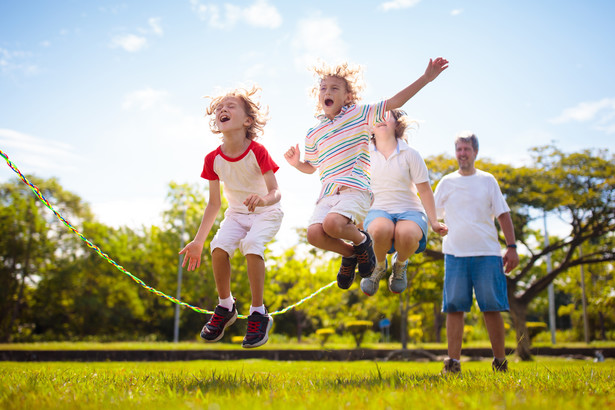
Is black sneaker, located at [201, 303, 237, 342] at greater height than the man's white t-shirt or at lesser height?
lesser

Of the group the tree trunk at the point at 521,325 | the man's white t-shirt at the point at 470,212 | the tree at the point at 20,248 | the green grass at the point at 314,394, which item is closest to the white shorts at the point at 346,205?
the man's white t-shirt at the point at 470,212

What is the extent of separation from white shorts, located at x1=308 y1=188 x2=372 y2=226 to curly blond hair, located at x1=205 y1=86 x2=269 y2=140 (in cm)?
101

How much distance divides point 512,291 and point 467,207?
13.0 metres

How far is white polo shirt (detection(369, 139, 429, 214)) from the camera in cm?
534

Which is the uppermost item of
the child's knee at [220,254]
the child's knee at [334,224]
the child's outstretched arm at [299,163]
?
the child's outstretched arm at [299,163]

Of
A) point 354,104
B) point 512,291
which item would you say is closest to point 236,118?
point 354,104

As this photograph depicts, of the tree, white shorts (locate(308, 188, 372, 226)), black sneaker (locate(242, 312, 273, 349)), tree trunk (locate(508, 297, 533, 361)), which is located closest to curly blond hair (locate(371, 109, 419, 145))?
white shorts (locate(308, 188, 372, 226))

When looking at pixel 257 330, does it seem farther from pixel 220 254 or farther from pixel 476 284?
pixel 476 284

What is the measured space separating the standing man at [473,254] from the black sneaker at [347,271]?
4.04 ft

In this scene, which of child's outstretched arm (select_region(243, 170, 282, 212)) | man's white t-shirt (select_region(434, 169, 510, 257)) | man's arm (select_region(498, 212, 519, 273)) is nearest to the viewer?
child's outstretched arm (select_region(243, 170, 282, 212))

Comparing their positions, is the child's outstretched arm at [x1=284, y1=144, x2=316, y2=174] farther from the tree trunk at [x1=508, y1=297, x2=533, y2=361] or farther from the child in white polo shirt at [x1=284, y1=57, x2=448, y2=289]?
the tree trunk at [x1=508, y1=297, x2=533, y2=361]

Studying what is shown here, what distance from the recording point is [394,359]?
1669cm

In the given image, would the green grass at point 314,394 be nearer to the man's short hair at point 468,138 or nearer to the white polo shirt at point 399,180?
the white polo shirt at point 399,180

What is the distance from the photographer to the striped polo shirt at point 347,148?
184 inches
